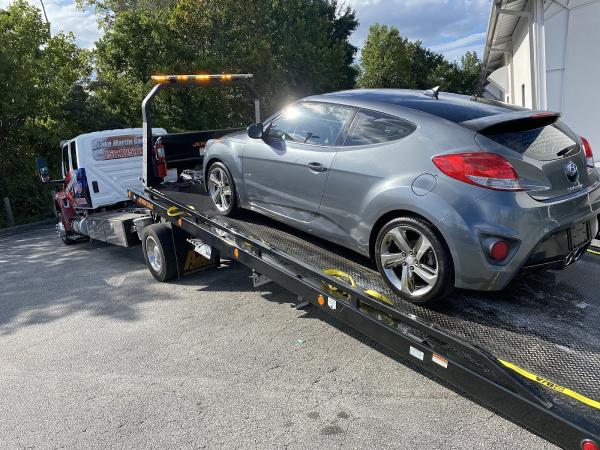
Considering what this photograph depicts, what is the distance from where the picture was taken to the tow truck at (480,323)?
249 cm

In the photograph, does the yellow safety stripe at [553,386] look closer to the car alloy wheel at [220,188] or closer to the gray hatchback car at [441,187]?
the gray hatchback car at [441,187]

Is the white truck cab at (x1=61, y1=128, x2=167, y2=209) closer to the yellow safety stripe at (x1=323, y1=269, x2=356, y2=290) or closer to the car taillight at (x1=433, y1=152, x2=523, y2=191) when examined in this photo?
the yellow safety stripe at (x1=323, y1=269, x2=356, y2=290)

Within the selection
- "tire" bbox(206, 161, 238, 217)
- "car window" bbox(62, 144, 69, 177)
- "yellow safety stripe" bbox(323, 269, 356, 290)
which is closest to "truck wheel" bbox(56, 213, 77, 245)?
"car window" bbox(62, 144, 69, 177)

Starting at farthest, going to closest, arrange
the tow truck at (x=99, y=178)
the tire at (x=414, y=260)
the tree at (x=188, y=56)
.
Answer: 1. the tree at (x=188, y=56)
2. the tow truck at (x=99, y=178)
3. the tire at (x=414, y=260)

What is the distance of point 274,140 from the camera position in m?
4.55

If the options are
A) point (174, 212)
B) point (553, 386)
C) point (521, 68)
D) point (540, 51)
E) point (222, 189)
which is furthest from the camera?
point (521, 68)

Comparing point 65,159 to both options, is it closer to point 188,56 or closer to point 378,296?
point 378,296

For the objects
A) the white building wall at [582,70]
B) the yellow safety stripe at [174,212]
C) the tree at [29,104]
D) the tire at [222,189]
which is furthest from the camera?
the tree at [29,104]

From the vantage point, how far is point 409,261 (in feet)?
10.9

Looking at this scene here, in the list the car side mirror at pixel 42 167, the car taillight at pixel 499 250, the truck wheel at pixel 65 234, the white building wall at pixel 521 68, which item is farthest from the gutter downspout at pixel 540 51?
the truck wheel at pixel 65 234

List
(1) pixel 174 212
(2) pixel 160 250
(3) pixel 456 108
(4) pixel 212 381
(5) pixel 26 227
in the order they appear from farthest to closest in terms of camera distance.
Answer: (5) pixel 26 227 < (2) pixel 160 250 < (1) pixel 174 212 < (4) pixel 212 381 < (3) pixel 456 108

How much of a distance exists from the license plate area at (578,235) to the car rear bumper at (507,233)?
0.09 ft

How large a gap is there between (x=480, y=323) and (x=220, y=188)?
3094mm

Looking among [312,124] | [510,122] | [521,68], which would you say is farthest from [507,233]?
[521,68]
